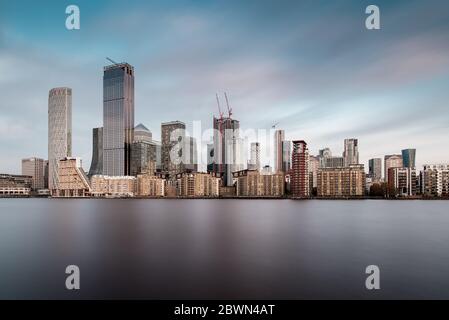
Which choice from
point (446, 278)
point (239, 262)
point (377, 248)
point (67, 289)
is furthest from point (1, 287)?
point (377, 248)

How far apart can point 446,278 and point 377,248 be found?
35.2ft

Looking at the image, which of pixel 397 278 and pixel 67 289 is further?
pixel 397 278
